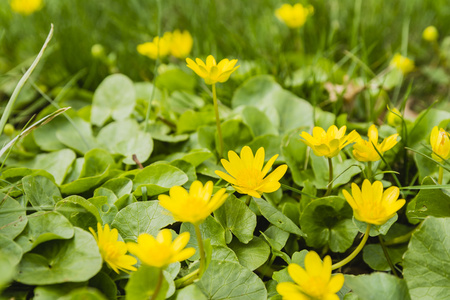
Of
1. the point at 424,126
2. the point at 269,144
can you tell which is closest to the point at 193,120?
the point at 269,144

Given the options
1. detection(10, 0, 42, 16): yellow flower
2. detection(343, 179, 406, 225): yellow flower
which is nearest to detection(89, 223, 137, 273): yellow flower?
detection(343, 179, 406, 225): yellow flower

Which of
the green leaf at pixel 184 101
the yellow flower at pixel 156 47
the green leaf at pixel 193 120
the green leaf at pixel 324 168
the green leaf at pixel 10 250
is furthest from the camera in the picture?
the yellow flower at pixel 156 47

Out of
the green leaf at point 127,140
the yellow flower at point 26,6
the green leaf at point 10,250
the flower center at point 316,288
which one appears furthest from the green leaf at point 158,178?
the yellow flower at point 26,6

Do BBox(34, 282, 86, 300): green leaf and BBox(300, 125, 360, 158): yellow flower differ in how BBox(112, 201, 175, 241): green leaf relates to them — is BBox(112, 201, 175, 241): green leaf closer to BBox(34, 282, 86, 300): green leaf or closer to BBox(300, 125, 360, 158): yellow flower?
BBox(34, 282, 86, 300): green leaf

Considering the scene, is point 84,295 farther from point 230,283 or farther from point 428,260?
point 428,260

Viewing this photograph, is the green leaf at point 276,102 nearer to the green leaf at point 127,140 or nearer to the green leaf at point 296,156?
the green leaf at point 296,156

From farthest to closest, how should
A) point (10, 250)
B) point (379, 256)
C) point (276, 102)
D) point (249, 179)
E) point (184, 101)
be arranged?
point (184, 101)
point (276, 102)
point (379, 256)
point (249, 179)
point (10, 250)

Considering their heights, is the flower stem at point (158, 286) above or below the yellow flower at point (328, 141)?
below
